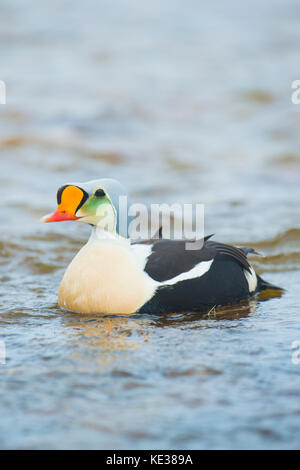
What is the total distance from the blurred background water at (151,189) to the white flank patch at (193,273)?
0.25m

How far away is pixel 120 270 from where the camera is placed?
16.0 ft

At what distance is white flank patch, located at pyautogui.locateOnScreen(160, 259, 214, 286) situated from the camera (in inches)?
193

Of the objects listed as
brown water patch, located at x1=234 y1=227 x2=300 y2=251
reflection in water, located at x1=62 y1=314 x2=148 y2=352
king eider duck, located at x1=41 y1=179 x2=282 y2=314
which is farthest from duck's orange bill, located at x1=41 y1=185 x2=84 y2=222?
brown water patch, located at x1=234 y1=227 x2=300 y2=251

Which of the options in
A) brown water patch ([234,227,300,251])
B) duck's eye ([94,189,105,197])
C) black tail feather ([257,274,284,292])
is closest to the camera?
duck's eye ([94,189,105,197])

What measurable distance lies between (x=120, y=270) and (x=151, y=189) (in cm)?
461

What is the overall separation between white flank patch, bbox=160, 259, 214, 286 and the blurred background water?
0.25m

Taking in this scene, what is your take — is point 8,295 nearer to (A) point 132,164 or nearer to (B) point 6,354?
(B) point 6,354

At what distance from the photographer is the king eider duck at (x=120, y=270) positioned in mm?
4824

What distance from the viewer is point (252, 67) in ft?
47.3

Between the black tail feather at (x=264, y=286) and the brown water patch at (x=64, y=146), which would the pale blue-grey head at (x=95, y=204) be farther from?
the brown water patch at (x=64, y=146)

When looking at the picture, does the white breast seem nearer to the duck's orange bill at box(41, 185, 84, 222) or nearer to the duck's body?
the duck's body

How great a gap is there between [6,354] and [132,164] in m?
6.60

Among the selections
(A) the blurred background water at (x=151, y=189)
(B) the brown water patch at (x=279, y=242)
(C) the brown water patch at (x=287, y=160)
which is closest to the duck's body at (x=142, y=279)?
(A) the blurred background water at (x=151, y=189)

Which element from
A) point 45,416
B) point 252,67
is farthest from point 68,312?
point 252,67
